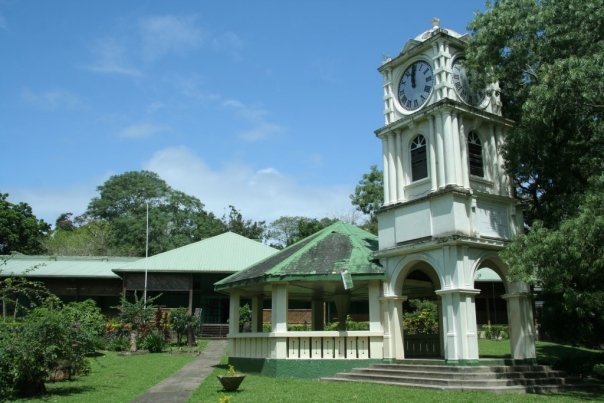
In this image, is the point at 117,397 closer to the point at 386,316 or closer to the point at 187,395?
the point at 187,395

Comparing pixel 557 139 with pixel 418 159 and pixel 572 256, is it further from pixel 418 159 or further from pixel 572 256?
pixel 572 256

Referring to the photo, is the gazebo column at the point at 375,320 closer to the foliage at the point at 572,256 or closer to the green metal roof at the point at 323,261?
the green metal roof at the point at 323,261

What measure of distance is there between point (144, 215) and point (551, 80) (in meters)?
57.2

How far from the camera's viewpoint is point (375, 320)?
16938 mm

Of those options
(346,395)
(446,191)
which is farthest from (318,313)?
(346,395)

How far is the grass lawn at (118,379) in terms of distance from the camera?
12664mm

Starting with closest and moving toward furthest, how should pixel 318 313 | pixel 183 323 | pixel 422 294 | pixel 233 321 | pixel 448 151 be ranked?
pixel 448 151
pixel 233 321
pixel 318 313
pixel 422 294
pixel 183 323

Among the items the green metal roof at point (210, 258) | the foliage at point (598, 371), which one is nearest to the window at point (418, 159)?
the foliage at point (598, 371)

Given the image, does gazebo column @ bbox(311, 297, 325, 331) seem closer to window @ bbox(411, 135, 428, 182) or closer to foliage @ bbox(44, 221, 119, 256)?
window @ bbox(411, 135, 428, 182)

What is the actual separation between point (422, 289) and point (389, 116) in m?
7.36

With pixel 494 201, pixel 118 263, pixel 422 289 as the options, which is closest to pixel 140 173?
pixel 118 263

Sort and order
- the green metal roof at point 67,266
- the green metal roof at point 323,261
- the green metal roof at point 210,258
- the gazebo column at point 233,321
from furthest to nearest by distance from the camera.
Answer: the green metal roof at point 67,266 < the green metal roof at point 210,258 < the gazebo column at point 233,321 < the green metal roof at point 323,261

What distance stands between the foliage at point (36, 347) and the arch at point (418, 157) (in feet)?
34.1

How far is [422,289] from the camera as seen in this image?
22.0 meters
